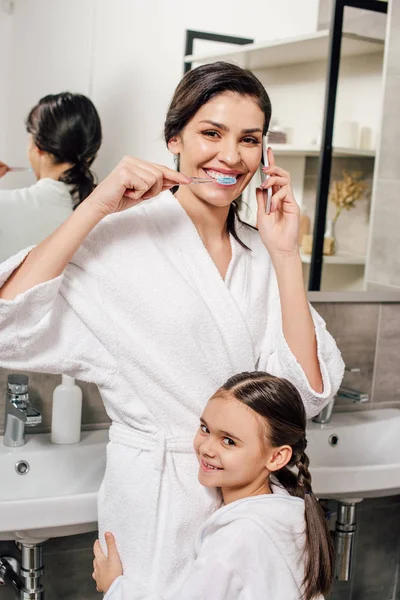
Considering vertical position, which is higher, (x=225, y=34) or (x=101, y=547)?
(x=225, y=34)

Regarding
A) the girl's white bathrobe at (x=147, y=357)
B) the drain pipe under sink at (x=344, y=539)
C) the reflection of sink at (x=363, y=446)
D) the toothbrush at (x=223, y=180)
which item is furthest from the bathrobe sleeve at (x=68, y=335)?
the drain pipe under sink at (x=344, y=539)

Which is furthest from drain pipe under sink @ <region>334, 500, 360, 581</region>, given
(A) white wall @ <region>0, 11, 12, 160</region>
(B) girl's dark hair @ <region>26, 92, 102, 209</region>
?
(A) white wall @ <region>0, 11, 12, 160</region>

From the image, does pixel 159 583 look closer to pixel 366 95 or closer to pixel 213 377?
pixel 213 377

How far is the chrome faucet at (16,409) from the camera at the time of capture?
1775 millimetres

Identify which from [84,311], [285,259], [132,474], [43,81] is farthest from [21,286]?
[43,81]

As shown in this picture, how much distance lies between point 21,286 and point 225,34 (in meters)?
1.06

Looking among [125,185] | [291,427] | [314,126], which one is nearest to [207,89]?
[125,185]

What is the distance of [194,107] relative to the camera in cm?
133

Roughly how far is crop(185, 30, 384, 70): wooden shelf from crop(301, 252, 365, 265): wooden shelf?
539 mm

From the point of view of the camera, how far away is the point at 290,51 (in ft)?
6.84

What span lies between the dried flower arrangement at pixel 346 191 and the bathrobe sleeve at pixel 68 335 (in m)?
1.13

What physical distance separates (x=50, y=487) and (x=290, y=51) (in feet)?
4.14

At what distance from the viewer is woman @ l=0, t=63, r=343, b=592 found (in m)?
1.27

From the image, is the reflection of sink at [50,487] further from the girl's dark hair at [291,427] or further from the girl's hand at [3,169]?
the girl's hand at [3,169]
